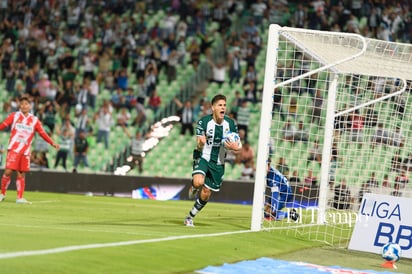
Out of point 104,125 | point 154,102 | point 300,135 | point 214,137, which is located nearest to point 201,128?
point 214,137

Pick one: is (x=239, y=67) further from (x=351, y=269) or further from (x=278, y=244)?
(x=351, y=269)

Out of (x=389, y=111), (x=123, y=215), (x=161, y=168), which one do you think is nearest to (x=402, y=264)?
(x=123, y=215)

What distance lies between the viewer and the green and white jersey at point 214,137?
14.7m

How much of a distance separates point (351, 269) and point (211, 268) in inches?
68.9

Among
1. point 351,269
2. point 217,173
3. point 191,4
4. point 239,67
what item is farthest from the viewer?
point 191,4

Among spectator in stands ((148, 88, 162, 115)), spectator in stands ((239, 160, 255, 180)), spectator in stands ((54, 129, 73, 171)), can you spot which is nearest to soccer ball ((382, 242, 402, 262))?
spectator in stands ((239, 160, 255, 180))

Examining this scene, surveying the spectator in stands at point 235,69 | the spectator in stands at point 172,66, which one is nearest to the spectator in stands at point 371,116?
the spectator in stands at point 235,69

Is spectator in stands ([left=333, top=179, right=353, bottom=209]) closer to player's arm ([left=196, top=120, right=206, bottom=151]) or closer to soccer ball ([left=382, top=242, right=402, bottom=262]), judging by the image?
player's arm ([left=196, top=120, right=206, bottom=151])

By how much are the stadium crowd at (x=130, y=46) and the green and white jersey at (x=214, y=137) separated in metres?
15.2

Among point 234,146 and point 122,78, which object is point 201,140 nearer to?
point 234,146

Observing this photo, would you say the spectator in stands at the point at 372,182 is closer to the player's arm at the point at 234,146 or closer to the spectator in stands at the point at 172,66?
the player's arm at the point at 234,146

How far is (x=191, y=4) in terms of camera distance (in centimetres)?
3575

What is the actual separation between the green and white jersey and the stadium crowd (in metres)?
15.2

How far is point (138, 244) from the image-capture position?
11016mm
